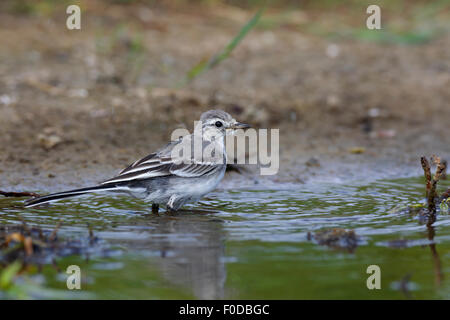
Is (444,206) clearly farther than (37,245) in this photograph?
Yes

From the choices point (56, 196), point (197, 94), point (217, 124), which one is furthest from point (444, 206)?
point (197, 94)

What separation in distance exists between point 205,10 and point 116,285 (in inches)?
371

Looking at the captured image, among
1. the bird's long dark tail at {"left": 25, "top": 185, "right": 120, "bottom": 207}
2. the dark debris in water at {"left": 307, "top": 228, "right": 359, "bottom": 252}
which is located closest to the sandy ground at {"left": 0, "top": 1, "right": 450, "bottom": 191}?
the bird's long dark tail at {"left": 25, "top": 185, "right": 120, "bottom": 207}

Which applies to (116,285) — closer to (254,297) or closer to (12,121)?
(254,297)

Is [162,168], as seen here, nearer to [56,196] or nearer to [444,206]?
[56,196]

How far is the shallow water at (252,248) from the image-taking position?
16.0 feet

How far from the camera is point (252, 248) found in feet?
18.8

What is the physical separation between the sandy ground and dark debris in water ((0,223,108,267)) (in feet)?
6.77

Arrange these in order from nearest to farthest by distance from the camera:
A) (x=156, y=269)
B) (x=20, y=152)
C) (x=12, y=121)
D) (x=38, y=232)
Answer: (x=156, y=269) → (x=38, y=232) → (x=20, y=152) → (x=12, y=121)

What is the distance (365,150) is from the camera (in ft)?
31.0

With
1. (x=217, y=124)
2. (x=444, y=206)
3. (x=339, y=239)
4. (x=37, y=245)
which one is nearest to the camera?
(x=37, y=245)

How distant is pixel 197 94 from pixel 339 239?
16.0ft
